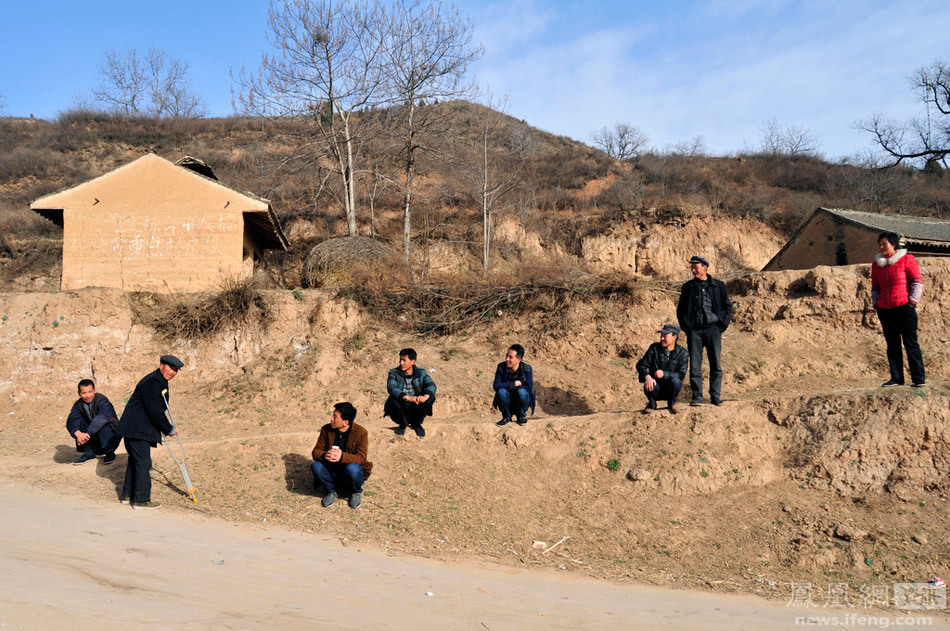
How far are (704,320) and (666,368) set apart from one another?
924mm

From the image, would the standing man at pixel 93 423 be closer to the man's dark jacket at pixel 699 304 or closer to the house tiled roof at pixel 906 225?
the man's dark jacket at pixel 699 304

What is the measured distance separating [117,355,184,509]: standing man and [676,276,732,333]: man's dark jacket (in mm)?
7082

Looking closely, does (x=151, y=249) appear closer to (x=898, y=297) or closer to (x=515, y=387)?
(x=515, y=387)

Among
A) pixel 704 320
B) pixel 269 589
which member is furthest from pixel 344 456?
pixel 704 320

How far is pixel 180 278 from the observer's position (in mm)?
16766

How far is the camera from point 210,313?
15.6 meters

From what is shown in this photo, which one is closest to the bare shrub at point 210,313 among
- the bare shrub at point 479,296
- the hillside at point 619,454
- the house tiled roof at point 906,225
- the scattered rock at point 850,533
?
the hillside at point 619,454

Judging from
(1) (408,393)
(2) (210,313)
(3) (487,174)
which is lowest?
(1) (408,393)

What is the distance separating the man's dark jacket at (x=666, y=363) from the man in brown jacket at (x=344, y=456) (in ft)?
13.3

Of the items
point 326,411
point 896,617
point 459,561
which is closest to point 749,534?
point 896,617

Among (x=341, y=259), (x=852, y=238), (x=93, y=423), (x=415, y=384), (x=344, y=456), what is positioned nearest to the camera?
(x=344, y=456)

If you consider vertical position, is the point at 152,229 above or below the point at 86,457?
above

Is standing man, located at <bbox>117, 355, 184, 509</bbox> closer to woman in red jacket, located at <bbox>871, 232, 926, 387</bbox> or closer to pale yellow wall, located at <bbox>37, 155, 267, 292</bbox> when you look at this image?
pale yellow wall, located at <bbox>37, 155, 267, 292</bbox>

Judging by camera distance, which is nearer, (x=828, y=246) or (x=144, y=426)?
(x=144, y=426)
